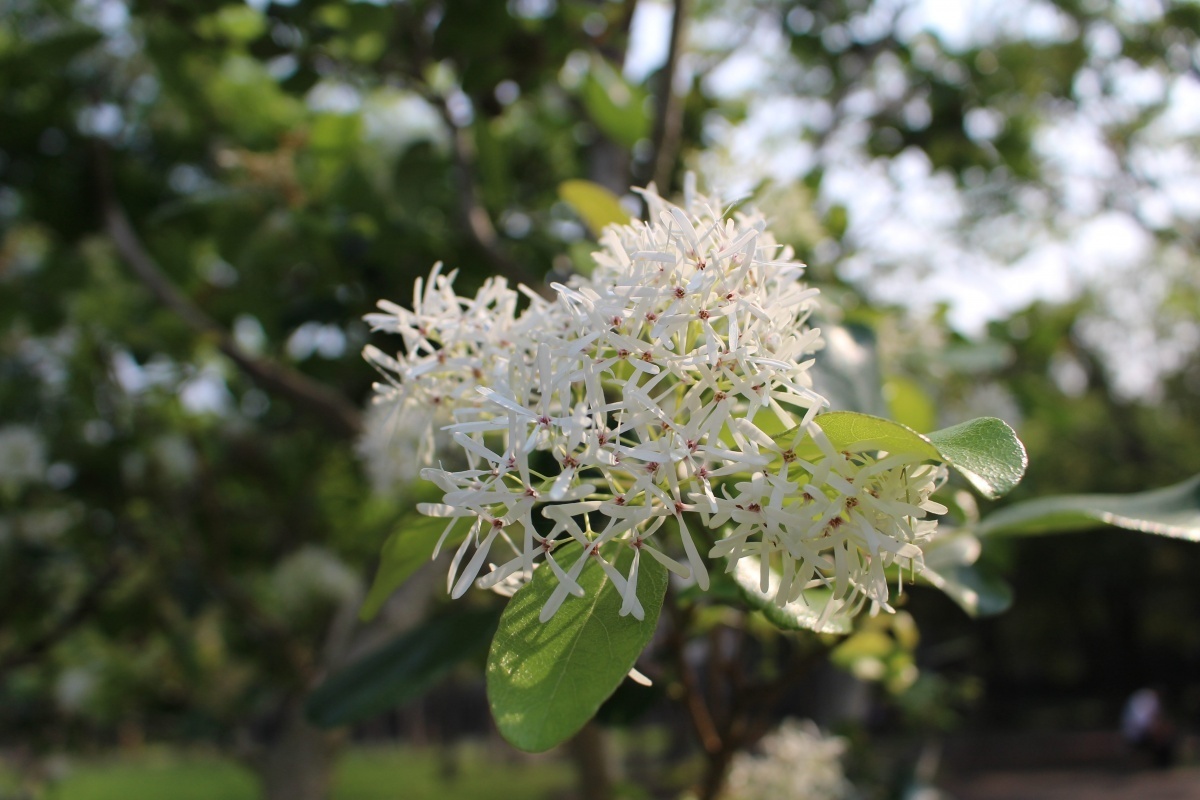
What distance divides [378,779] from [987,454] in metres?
18.6

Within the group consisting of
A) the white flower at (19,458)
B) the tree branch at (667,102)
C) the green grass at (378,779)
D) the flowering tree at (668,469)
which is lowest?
the green grass at (378,779)

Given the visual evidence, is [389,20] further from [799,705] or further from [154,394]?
[799,705]

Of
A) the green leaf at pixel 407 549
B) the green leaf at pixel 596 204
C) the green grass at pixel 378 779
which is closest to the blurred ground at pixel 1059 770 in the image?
the green grass at pixel 378 779

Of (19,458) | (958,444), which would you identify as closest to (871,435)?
(958,444)

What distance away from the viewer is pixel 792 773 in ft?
7.35

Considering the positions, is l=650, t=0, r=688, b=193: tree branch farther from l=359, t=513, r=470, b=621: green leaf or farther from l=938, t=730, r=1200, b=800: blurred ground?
l=938, t=730, r=1200, b=800: blurred ground

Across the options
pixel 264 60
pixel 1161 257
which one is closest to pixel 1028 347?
pixel 264 60

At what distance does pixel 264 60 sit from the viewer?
210 centimetres

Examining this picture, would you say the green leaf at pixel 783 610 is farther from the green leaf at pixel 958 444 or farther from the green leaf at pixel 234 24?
the green leaf at pixel 234 24

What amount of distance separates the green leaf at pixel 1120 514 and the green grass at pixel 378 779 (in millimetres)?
11475

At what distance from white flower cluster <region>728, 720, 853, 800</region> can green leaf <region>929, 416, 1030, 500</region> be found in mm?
1824

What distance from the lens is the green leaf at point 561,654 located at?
62 centimetres

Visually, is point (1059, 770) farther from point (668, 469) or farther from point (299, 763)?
point (668, 469)

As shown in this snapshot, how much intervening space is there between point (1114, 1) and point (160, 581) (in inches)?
261
